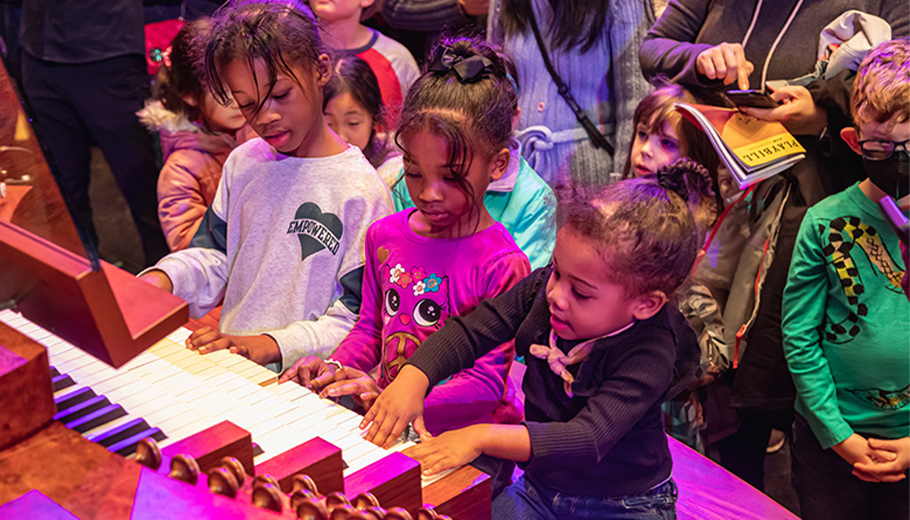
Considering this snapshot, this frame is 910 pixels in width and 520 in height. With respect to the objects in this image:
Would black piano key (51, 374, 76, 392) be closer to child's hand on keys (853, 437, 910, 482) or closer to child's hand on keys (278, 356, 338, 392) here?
child's hand on keys (278, 356, 338, 392)

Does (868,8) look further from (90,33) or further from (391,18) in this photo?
(90,33)

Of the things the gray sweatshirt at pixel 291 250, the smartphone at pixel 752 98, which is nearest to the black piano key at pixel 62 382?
the gray sweatshirt at pixel 291 250

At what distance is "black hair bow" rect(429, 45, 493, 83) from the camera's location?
72.7 inches

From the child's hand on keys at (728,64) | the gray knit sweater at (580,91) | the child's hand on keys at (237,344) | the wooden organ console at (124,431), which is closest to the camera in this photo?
the wooden organ console at (124,431)

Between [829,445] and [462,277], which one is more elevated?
[462,277]

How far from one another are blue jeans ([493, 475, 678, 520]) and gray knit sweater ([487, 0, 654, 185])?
1.27m

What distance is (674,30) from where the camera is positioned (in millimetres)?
2400

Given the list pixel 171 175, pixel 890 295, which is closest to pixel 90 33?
pixel 171 175

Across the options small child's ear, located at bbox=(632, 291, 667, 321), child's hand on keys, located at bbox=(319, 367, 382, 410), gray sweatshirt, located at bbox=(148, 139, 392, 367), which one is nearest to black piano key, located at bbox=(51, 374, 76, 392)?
child's hand on keys, located at bbox=(319, 367, 382, 410)

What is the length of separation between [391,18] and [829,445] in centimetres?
227

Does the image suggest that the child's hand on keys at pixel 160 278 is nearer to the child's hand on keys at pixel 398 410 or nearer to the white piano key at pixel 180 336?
the white piano key at pixel 180 336

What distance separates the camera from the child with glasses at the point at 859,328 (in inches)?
73.3

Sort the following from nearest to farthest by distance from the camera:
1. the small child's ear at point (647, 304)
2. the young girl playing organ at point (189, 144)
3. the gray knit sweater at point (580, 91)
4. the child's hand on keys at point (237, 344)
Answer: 1. the small child's ear at point (647, 304)
2. the child's hand on keys at point (237, 344)
3. the gray knit sweater at point (580, 91)
4. the young girl playing organ at point (189, 144)

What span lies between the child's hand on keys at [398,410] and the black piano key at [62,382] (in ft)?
1.67
